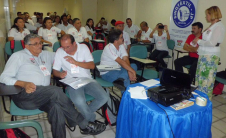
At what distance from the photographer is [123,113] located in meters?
1.76

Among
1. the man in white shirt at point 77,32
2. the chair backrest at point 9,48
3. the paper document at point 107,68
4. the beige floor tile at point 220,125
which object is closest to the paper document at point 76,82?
the paper document at point 107,68

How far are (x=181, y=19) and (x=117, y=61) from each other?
2.84 meters

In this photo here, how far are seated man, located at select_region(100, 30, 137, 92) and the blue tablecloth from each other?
921 millimetres

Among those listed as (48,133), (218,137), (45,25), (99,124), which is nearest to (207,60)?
(218,137)

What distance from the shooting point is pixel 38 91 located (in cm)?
190

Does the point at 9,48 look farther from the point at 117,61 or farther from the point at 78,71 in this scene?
the point at 117,61

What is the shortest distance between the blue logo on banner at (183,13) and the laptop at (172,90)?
3151mm

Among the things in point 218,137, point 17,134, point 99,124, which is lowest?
point 218,137

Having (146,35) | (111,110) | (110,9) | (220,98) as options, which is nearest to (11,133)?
(111,110)

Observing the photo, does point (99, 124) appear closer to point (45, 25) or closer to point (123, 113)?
point (123, 113)

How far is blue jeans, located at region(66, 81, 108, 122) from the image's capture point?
6.75ft

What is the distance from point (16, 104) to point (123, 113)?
1.13m

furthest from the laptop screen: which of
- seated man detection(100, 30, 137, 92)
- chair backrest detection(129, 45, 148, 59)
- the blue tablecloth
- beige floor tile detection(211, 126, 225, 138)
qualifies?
chair backrest detection(129, 45, 148, 59)

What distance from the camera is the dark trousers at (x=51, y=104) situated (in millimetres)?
1831
